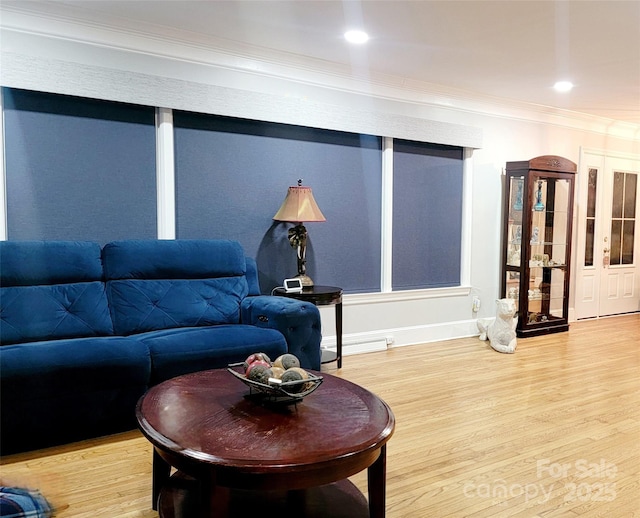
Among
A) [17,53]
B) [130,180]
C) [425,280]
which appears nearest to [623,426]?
[425,280]

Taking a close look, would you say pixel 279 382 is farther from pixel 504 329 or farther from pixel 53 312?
pixel 504 329

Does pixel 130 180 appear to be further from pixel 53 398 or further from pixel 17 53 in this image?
pixel 53 398

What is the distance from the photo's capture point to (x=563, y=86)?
15.4 feet

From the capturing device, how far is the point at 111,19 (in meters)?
3.26

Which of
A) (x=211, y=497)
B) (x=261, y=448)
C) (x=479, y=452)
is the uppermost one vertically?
(x=261, y=448)

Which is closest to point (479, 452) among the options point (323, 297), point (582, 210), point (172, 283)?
point (323, 297)

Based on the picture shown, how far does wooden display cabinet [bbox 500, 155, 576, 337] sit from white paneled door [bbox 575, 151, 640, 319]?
816mm

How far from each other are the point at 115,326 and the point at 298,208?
1.50m

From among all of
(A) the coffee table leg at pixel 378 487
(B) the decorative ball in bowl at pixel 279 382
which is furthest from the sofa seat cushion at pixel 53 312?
(A) the coffee table leg at pixel 378 487

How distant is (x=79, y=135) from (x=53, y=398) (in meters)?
1.75

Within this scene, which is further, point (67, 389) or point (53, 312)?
point (53, 312)

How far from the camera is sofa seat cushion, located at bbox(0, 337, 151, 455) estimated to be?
7.84ft

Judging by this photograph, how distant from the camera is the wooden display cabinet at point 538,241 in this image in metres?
5.18

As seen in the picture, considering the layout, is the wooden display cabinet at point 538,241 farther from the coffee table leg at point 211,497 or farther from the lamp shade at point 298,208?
the coffee table leg at point 211,497
